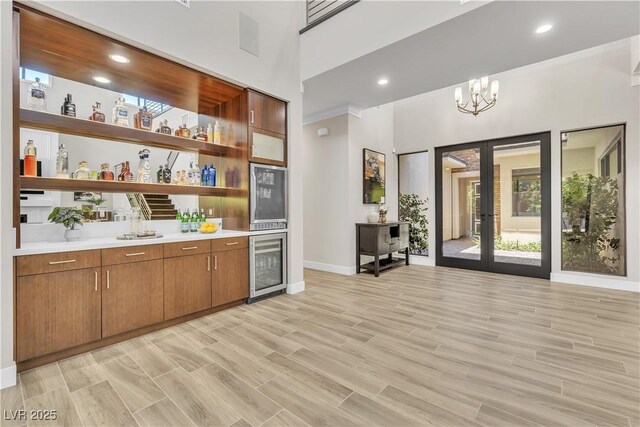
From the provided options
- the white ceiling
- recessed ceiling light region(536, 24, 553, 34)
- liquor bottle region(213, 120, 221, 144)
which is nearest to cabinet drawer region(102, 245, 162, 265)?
liquor bottle region(213, 120, 221, 144)

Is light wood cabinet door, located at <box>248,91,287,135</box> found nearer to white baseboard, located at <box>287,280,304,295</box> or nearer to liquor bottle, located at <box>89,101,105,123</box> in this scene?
liquor bottle, located at <box>89,101,105,123</box>

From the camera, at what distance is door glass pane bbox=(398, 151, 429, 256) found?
639cm

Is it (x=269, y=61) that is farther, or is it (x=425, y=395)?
(x=269, y=61)

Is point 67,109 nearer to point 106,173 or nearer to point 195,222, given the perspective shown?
point 106,173

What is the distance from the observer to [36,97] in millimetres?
2562

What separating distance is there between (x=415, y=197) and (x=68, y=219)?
5.93 meters

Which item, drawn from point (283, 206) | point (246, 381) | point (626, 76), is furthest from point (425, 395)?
point (626, 76)

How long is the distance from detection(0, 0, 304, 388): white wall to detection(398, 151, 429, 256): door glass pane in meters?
3.23

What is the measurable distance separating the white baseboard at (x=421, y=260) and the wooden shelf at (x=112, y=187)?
14.0ft

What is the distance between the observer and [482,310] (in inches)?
137

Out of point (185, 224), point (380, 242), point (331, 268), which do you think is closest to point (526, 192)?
point (380, 242)

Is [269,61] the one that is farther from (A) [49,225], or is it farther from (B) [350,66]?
(A) [49,225]

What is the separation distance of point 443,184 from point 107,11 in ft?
19.0

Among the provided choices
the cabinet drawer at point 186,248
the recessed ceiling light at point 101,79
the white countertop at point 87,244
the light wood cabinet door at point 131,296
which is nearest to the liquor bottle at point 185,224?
the white countertop at point 87,244
